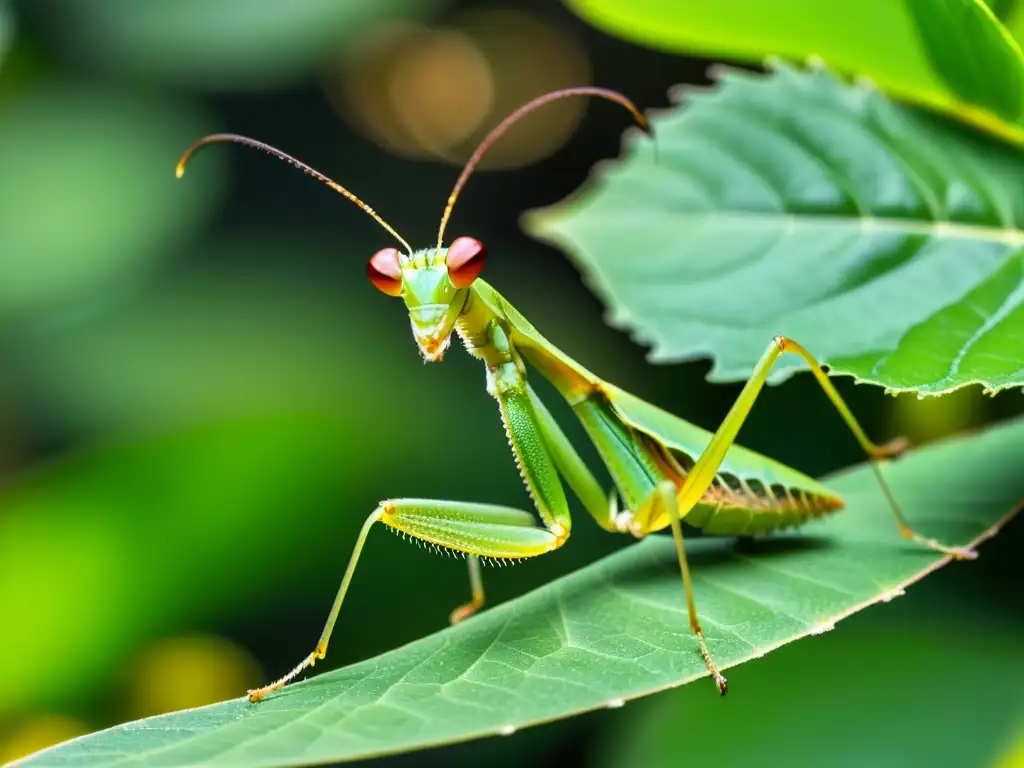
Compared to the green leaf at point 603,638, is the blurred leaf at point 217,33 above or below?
above

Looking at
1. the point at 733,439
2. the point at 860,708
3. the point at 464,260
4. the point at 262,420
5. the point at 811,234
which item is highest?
the point at 262,420

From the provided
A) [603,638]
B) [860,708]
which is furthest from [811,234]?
[860,708]

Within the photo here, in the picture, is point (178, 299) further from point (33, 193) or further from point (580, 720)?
point (580, 720)

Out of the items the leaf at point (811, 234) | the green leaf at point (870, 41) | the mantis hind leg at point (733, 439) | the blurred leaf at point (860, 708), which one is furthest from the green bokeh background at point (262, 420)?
the green leaf at point (870, 41)

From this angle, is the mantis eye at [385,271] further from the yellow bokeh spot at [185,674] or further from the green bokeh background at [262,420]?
the yellow bokeh spot at [185,674]

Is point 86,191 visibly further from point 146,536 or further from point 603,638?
Result: point 603,638

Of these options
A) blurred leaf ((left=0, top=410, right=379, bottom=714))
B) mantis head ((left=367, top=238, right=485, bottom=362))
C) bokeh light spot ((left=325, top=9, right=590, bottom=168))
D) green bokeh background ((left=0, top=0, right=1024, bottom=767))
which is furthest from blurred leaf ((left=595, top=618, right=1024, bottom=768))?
bokeh light spot ((left=325, top=9, right=590, bottom=168))
